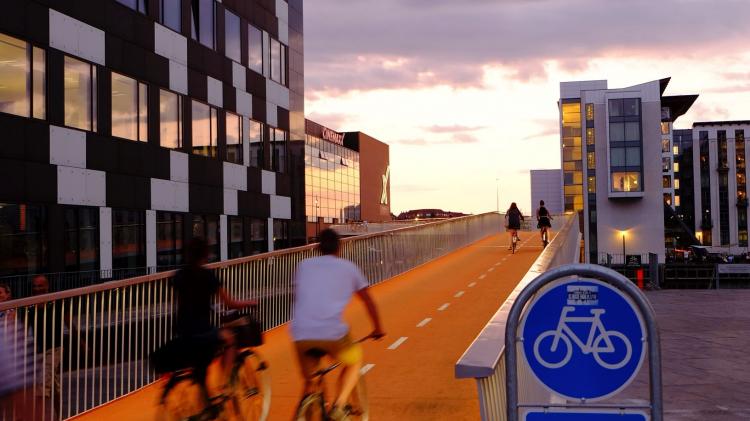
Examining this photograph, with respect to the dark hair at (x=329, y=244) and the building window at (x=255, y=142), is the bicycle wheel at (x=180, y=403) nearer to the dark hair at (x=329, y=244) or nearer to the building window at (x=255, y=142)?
the dark hair at (x=329, y=244)

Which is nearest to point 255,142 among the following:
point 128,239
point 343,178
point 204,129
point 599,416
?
point 204,129

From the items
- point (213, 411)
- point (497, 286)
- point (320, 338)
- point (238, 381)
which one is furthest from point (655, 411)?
point (497, 286)

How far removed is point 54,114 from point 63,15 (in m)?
2.63

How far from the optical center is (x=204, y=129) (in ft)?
Answer: 99.7

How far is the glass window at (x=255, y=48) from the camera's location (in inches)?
1377

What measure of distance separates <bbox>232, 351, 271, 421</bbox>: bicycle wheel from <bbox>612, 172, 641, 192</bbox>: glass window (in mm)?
100628

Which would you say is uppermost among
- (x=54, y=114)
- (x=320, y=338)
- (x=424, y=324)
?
(x=54, y=114)

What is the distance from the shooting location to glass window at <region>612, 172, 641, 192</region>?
340 feet

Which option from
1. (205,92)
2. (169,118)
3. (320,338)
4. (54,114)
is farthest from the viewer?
(205,92)

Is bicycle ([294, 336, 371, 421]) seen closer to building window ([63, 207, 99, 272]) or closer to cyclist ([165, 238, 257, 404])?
cyclist ([165, 238, 257, 404])

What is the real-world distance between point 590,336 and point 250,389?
4459mm

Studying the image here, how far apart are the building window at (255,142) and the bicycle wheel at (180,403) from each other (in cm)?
2817

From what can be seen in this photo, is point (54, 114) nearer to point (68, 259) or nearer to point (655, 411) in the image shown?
point (68, 259)

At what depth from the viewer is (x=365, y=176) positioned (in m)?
106
